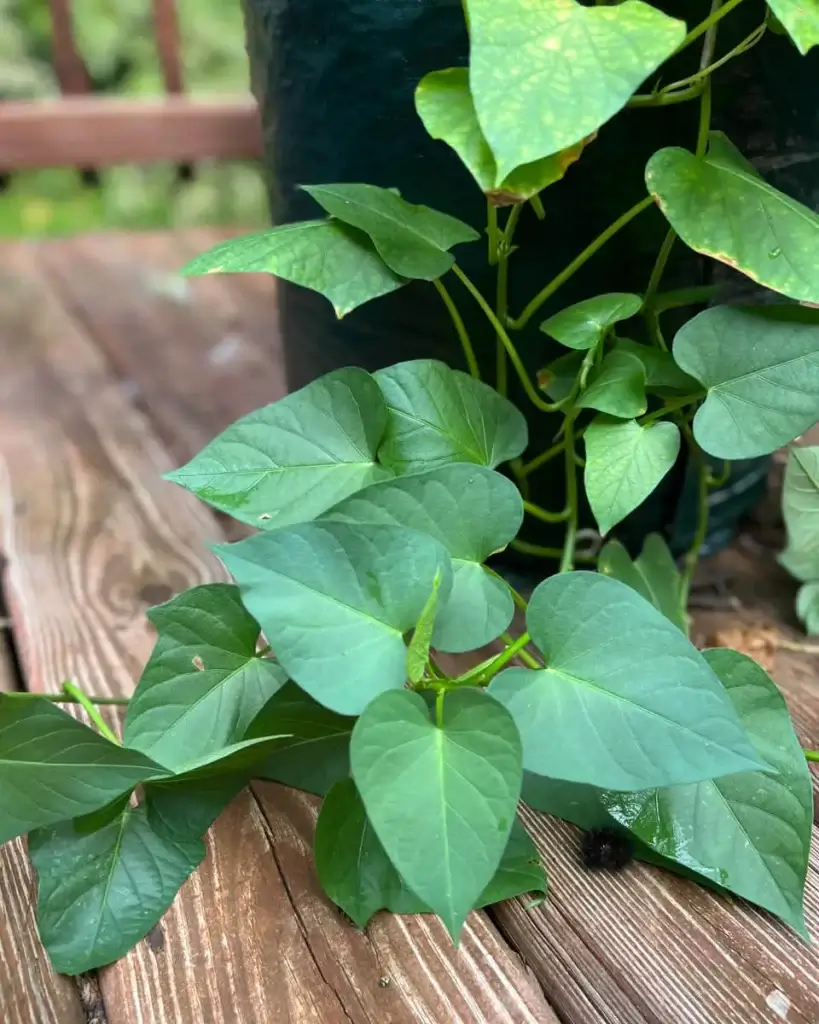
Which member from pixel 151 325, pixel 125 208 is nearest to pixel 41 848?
pixel 151 325

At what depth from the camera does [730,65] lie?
51cm

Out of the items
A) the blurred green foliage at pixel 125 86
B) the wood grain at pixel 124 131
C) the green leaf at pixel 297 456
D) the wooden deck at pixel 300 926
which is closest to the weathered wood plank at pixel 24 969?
the wooden deck at pixel 300 926

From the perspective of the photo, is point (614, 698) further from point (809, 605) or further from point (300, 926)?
point (809, 605)

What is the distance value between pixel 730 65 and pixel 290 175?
303 millimetres

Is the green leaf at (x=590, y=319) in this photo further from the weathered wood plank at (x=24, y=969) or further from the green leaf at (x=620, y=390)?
the weathered wood plank at (x=24, y=969)

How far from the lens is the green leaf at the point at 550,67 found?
1.11ft

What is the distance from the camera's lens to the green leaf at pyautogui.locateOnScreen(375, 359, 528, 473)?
0.48 m

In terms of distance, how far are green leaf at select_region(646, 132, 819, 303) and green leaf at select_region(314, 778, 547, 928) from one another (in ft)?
1.05

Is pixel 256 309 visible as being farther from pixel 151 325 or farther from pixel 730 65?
pixel 730 65

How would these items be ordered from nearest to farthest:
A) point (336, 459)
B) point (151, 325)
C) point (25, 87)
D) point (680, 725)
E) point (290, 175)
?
point (680, 725)
point (336, 459)
point (290, 175)
point (151, 325)
point (25, 87)

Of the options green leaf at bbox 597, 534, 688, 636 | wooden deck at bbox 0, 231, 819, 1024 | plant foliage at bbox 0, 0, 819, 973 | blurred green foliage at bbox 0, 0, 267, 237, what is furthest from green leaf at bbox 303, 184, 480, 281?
blurred green foliage at bbox 0, 0, 267, 237

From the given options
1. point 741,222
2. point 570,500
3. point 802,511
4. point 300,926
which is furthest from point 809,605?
point 300,926

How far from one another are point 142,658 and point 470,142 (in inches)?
16.1

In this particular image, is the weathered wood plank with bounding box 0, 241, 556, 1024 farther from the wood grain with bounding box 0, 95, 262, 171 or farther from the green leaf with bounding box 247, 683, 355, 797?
the wood grain with bounding box 0, 95, 262, 171
